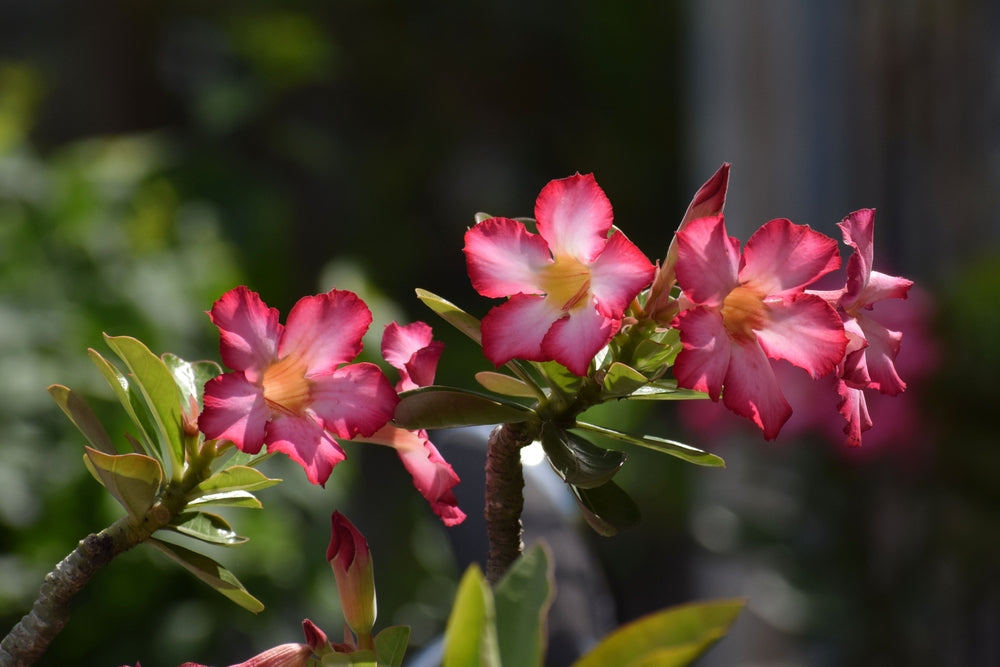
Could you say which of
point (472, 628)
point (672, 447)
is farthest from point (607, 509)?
point (472, 628)

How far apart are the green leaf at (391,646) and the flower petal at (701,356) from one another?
132 millimetres

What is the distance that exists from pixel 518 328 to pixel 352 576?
0.11m

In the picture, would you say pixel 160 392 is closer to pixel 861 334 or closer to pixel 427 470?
pixel 427 470

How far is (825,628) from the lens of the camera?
1.65 meters

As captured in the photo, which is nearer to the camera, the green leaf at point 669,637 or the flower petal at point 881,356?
the green leaf at point 669,637

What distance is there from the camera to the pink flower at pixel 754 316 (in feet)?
1.07

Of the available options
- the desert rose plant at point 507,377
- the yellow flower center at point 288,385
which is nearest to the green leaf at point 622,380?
the desert rose plant at point 507,377

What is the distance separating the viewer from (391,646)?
36 cm

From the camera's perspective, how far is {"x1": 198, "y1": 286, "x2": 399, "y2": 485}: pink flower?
13.1 inches

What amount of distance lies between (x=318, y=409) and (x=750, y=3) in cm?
206

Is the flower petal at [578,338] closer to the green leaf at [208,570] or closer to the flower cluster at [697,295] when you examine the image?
the flower cluster at [697,295]

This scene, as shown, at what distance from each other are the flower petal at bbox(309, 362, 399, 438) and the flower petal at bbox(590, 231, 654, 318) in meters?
0.07

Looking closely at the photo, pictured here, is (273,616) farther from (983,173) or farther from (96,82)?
(96,82)

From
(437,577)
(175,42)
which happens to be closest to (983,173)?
(437,577)
